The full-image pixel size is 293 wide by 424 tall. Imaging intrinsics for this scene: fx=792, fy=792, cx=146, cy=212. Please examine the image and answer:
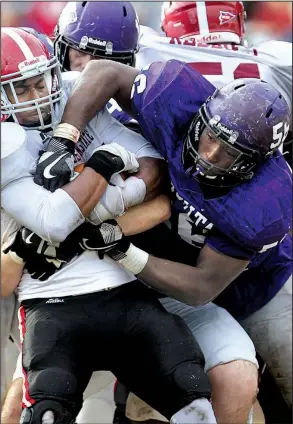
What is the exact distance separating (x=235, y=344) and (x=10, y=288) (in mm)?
635

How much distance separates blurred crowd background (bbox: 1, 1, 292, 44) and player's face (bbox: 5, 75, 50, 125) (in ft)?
3.33

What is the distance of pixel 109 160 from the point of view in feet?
6.40

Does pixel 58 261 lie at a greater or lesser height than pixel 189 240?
greater

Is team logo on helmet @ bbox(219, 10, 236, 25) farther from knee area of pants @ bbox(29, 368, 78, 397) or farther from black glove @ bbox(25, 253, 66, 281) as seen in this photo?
knee area of pants @ bbox(29, 368, 78, 397)

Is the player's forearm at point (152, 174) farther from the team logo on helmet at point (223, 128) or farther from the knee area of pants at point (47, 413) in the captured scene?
the knee area of pants at point (47, 413)

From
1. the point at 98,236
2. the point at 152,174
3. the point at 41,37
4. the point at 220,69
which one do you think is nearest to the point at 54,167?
the point at 98,236

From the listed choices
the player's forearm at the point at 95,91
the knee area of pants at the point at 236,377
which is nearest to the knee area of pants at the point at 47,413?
the knee area of pants at the point at 236,377

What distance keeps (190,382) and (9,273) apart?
1.79ft

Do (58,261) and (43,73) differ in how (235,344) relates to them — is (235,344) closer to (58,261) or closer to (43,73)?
(58,261)

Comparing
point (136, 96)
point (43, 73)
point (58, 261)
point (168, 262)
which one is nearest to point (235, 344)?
point (168, 262)

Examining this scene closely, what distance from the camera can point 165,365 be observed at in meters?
→ 1.91

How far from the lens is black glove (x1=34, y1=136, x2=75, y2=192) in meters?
1.90

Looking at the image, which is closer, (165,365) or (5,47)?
(165,365)

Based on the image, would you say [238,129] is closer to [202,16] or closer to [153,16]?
[202,16]
